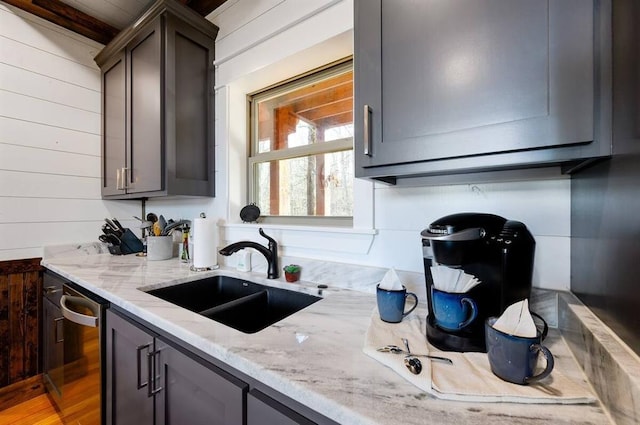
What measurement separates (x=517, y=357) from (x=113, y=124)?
2.58 meters

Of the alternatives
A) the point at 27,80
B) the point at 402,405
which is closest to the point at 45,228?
the point at 27,80

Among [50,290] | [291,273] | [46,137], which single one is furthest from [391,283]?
[46,137]

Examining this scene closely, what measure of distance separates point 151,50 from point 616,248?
7.15 ft

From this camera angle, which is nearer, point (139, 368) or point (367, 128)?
point (367, 128)

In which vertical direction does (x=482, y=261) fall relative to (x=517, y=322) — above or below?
above

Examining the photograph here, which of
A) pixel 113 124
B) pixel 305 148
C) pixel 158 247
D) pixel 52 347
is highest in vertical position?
pixel 113 124

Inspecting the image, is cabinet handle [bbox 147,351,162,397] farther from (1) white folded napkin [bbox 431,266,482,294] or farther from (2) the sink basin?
(1) white folded napkin [bbox 431,266,482,294]

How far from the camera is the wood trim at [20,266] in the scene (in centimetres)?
172

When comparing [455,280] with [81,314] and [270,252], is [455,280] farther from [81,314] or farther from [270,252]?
[81,314]

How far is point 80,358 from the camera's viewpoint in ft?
4.25

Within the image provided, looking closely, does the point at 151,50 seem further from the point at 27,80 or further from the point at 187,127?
the point at 27,80

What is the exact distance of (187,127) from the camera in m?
1.63

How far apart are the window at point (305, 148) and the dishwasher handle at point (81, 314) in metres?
0.92

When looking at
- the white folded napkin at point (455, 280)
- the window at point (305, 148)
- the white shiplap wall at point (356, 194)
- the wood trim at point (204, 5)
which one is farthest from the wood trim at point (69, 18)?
the white folded napkin at point (455, 280)
